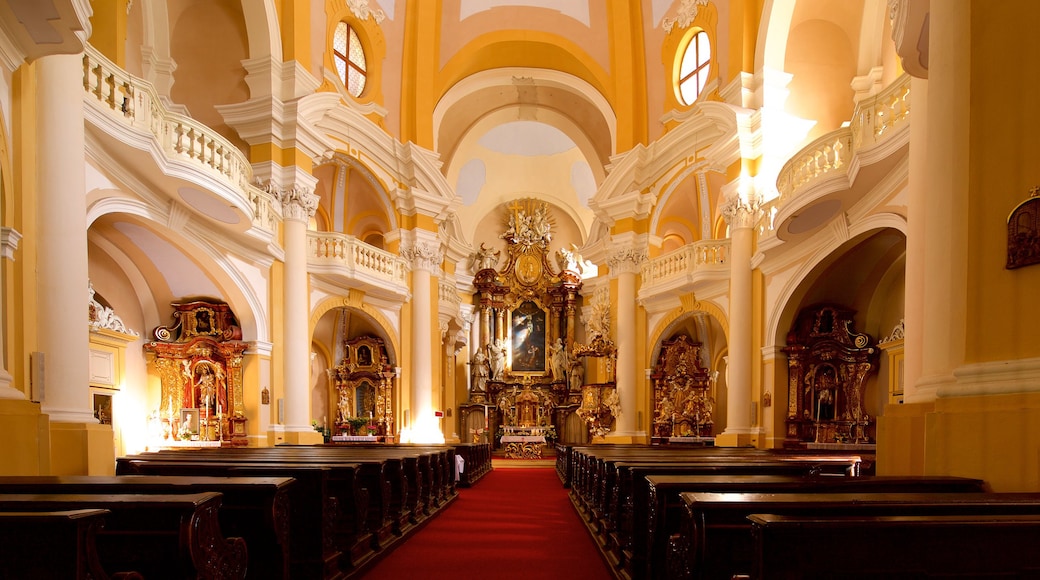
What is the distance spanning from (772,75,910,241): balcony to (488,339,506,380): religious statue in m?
15.2

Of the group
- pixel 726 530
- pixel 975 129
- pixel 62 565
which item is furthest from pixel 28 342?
pixel 975 129

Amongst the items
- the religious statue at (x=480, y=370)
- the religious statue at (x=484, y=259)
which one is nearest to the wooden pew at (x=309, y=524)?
the religious statue at (x=480, y=370)

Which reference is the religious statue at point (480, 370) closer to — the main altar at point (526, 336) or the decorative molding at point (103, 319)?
the main altar at point (526, 336)

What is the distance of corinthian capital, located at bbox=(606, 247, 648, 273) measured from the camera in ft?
59.6

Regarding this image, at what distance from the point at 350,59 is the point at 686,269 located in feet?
31.4

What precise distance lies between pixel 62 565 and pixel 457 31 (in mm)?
18967

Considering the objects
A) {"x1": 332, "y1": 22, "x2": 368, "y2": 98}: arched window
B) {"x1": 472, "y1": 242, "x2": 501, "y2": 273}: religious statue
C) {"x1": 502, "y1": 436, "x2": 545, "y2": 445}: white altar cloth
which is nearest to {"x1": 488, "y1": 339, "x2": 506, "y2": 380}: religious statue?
{"x1": 472, "y1": 242, "x2": 501, "y2": 273}: religious statue

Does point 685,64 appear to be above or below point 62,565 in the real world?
above

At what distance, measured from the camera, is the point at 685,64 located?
56.5 ft

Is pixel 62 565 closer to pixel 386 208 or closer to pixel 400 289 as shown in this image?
pixel 400 289

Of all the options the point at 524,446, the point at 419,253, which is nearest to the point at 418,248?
the point at 419,253

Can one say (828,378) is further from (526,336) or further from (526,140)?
(526,140)

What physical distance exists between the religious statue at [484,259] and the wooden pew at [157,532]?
905 inches

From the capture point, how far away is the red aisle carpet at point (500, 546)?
5.05m
